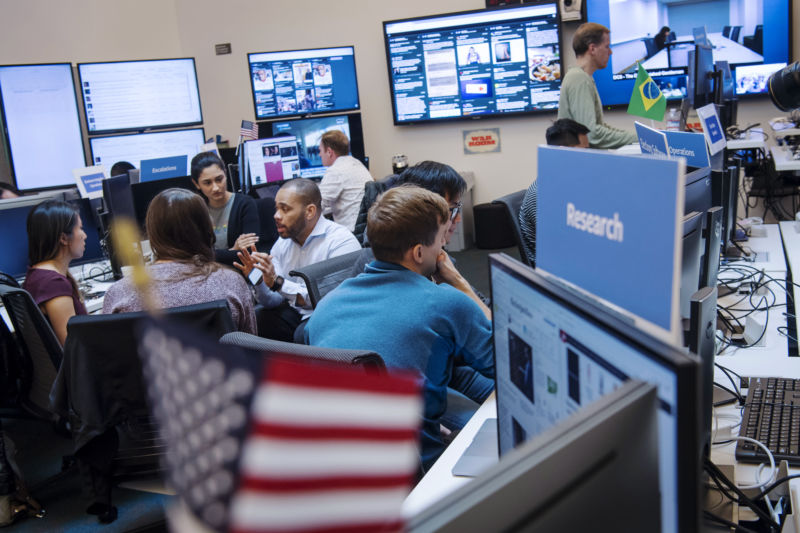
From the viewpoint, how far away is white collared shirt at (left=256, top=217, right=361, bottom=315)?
311 centimetres

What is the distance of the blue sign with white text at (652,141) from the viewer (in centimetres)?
243

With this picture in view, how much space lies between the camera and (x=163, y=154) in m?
6.55

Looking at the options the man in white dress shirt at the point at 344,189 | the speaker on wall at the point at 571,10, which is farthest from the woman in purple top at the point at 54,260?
the speaker on wall at the point at 571,10

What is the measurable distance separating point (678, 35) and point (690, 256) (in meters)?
4.40

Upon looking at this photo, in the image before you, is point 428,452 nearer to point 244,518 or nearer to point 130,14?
point 244,518

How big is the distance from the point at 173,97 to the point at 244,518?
6.71m

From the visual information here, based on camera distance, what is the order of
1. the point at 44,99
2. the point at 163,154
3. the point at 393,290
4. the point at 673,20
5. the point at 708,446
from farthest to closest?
the point at 163,154 → the point at 44,99 → the point at 673,20 → the point at 393,290 → the point at 708,446

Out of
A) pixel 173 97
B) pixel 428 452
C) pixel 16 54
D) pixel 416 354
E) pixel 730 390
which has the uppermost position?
pixel 16 54

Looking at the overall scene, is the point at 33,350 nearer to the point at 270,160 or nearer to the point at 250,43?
the point at 270,160

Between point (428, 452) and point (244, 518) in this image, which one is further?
point (428, 452)

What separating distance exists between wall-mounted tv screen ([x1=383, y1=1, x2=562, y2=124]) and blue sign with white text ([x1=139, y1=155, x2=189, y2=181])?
2.37m

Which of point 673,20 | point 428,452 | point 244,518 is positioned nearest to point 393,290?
point 428,452

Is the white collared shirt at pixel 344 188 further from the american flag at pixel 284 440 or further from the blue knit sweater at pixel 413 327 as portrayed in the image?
the american flag at pixel 284 440

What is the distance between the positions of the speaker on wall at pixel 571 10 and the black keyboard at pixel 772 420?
4.67 metres
